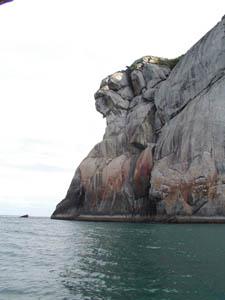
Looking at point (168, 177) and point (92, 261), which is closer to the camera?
point (92, 261)

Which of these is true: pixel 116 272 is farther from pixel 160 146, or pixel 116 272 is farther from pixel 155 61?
pixel 155 61

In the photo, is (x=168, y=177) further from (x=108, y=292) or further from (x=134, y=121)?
(x=108, y=292)

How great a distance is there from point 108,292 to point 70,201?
212 feet

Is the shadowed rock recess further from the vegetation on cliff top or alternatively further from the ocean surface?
the ocean surface

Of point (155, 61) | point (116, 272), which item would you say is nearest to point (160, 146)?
point (155, 61)

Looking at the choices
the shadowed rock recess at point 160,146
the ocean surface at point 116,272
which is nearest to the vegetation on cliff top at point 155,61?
the shadowed rock recess at point 160,146

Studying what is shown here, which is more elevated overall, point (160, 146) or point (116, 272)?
point (160, 146)

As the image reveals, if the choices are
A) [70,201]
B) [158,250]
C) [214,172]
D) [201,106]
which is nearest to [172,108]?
[201,106]

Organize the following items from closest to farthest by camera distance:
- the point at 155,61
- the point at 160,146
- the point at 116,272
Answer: the point at 116,272 < the point at 160,146 < the point at 155,61

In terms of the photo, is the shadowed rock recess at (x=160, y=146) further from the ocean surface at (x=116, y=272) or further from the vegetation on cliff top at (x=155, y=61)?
the ocean surface at (x=116, y=272)

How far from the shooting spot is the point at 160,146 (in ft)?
211

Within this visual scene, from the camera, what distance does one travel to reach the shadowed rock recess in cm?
5425

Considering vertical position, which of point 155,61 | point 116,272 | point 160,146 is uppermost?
point 155,61

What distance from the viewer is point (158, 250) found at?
84.6 feet
